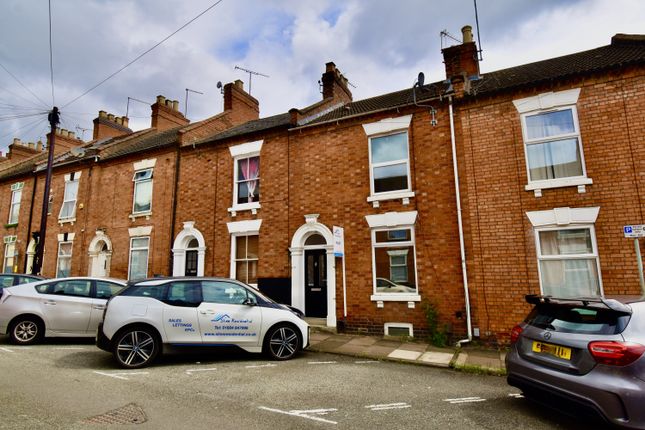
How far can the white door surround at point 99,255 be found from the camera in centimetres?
1559

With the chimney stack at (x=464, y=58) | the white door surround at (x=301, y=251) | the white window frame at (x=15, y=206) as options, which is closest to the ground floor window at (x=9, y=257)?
the white window frame at (x=15, y=206)

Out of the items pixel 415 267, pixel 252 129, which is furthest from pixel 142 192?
pixel 415 267

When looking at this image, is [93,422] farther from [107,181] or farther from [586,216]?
[107,181]

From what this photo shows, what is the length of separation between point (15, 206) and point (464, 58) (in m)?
22.2

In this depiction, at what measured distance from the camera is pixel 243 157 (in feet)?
43.1

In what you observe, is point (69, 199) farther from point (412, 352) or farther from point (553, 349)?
point (553, 349)

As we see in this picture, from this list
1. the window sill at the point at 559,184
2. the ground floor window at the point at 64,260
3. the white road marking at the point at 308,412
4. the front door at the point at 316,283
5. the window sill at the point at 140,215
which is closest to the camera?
the white road marking at the point at 308,412

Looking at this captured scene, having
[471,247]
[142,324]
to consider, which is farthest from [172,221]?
[471,247]

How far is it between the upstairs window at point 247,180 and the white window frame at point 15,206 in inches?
556

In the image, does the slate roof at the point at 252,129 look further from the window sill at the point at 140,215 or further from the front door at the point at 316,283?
the front door at the point at 316,283

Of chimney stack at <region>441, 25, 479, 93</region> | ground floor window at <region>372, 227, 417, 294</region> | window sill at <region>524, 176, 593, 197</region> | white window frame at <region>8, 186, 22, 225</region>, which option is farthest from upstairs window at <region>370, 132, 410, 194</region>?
white window frame at <region>8, 186, 22, 225</region>

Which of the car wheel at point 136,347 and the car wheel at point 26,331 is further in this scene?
the car wheel at point 26,331

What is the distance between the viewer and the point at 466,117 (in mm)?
9773

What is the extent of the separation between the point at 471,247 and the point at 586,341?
5297 mm
